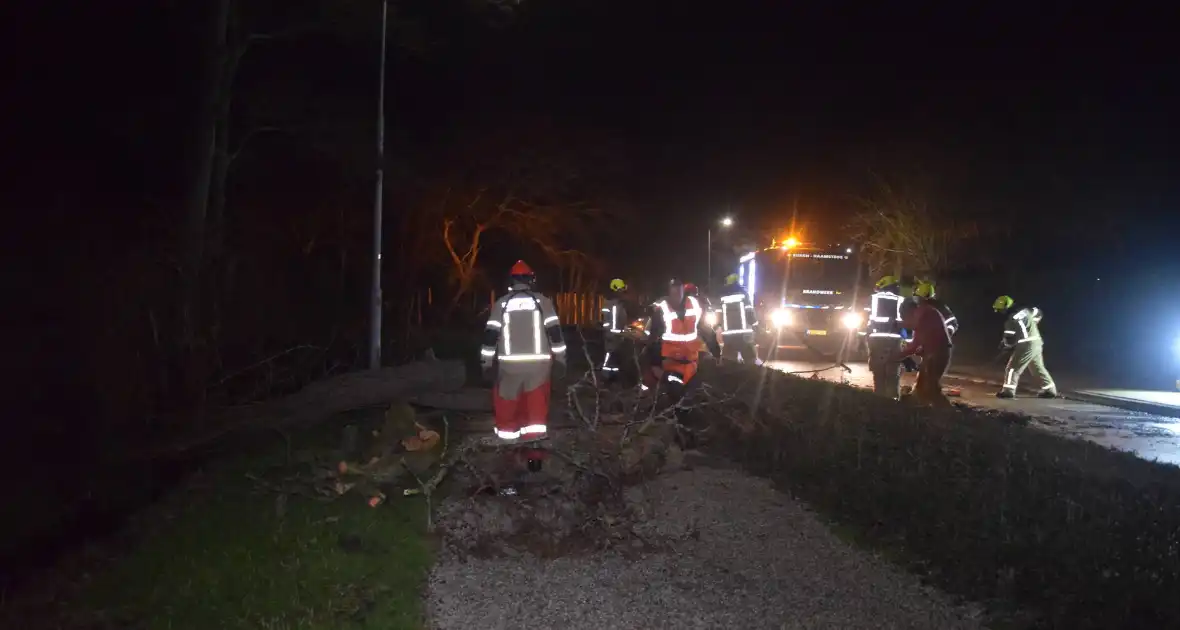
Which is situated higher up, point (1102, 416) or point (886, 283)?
point (886, 283)

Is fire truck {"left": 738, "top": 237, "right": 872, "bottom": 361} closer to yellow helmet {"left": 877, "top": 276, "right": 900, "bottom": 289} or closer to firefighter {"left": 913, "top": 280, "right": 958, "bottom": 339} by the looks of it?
yellow helmet {"left": 877, "top": 276, "right": 900, "bottom": 289}

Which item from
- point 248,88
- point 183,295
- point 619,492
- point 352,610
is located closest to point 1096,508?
point 619,492

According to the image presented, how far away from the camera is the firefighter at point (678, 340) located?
997 cm

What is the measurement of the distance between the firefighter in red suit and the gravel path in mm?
4756

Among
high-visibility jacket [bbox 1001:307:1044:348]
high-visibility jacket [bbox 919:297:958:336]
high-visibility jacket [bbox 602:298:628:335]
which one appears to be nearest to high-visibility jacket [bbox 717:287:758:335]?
high-visibility jacket [bbox 602:298:628:335]

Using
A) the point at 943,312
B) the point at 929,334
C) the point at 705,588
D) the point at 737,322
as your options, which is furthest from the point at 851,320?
the point at 705,588

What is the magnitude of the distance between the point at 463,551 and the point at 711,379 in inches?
235

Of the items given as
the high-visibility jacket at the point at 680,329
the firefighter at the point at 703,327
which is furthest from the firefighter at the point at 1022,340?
the high-visibility jacket at the point at 680,329

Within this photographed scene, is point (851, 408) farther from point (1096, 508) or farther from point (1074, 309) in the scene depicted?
point (1074, 309)

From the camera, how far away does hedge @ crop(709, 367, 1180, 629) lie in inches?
179

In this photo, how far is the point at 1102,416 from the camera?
14086mm

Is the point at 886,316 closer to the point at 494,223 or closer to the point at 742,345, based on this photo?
the point at 742,345

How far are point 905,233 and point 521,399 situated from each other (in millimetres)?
25322

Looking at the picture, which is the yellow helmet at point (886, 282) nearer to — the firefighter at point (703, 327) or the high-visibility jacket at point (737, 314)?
the high-visibility jacket at point (737, 314)
